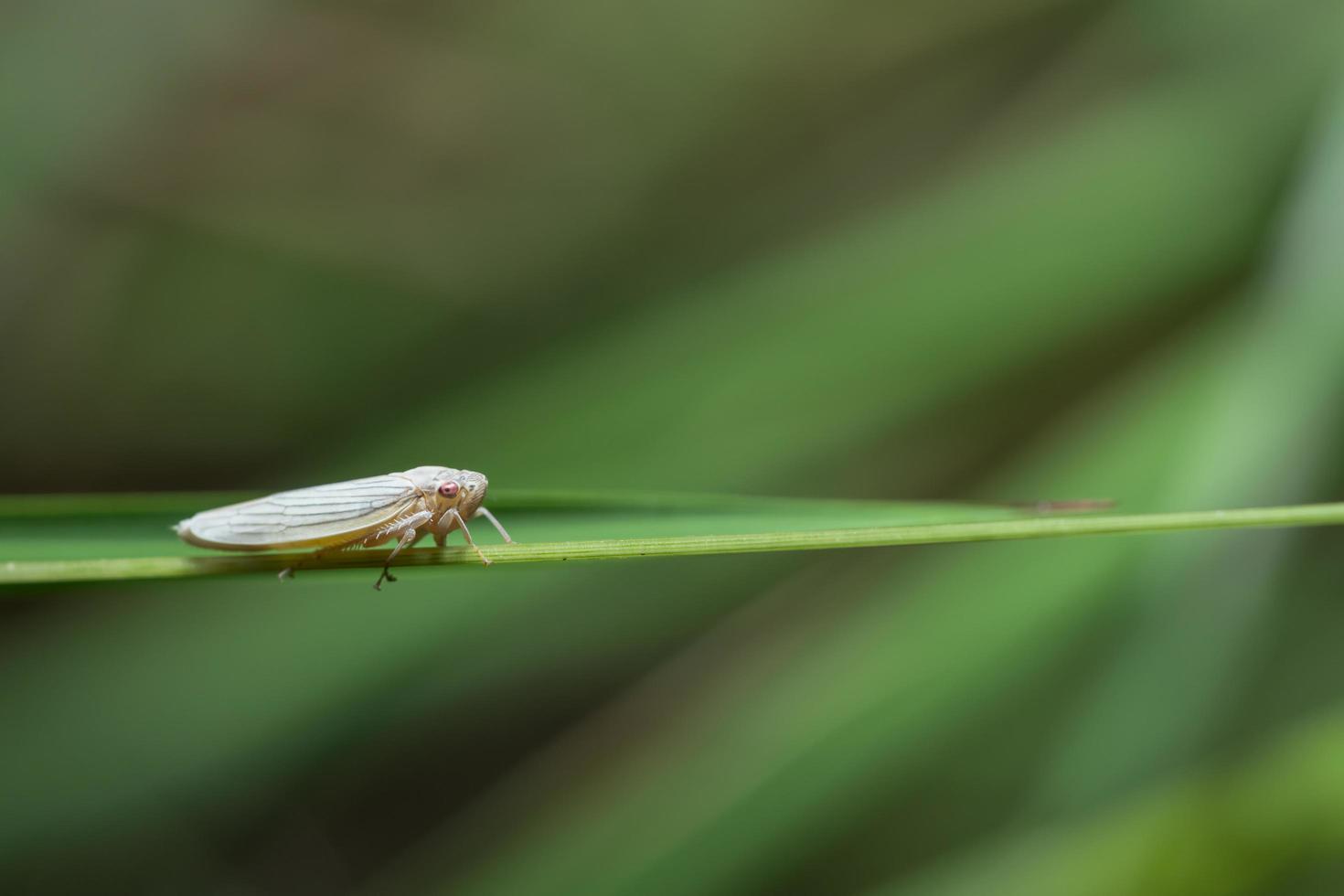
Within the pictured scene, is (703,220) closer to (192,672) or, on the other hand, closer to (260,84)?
(260,84)

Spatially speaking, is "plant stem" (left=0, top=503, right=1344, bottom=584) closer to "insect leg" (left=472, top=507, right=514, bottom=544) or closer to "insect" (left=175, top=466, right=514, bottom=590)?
"insect" (left=175, top=466, right=514, bottom=590)

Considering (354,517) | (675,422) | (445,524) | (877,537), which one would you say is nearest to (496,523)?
(445,524)

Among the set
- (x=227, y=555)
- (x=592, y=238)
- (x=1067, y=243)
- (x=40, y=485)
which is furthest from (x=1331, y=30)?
(x=40, y=485)

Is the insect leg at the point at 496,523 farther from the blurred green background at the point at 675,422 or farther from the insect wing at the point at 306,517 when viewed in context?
the blurred green background at the point at 675,422

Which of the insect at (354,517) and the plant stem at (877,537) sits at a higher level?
the insect at (354,517)

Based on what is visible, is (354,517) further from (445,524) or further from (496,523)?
(496,523)

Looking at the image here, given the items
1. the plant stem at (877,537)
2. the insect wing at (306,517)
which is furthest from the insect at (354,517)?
the plant stem at (877,537)
